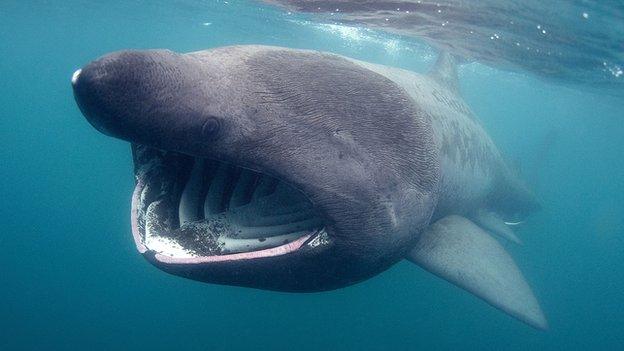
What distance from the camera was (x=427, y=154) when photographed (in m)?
4.45

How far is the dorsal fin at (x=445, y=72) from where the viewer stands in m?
9.88

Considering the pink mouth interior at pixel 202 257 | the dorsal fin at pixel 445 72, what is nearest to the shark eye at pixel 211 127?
the pink mouth interior at pixel 202 257

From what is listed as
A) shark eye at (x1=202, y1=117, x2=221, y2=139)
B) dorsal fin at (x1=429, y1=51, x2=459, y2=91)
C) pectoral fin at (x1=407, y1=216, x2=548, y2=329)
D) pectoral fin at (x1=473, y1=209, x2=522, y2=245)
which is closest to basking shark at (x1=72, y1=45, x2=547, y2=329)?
shark eye at (x1=202, y1=117, x2=221, y2=139)

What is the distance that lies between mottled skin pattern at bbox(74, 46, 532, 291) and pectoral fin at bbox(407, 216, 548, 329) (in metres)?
1.51

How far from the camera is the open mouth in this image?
3.24 m

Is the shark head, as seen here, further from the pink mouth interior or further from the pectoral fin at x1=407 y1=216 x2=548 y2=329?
the pectoral fin at x1=407 y1=216 x2=548 y2=329

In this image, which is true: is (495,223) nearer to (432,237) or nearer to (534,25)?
(432,237)

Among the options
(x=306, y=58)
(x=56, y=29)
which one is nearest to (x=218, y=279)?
(x=306, y=58)

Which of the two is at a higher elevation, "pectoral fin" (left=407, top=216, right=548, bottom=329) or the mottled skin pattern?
the mottled skin pattern

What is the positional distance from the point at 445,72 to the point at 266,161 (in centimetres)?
798

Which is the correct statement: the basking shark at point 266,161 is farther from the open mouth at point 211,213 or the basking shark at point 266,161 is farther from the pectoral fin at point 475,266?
the pectoral fin at point 475,266

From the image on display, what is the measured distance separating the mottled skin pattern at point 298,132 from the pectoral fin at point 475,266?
1.51 meters

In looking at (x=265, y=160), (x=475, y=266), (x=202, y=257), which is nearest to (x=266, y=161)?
(x=265, y=160)

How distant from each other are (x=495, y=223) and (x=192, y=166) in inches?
310
